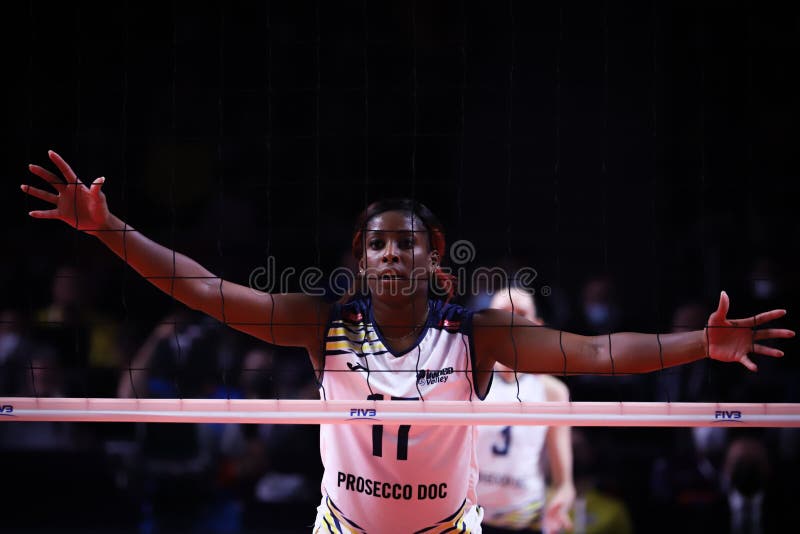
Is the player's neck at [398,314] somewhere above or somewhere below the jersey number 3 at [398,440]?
above

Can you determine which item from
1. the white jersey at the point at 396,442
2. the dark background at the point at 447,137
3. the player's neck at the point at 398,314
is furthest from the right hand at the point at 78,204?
the dark background at the point at 447,137

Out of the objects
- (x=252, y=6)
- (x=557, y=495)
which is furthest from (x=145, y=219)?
(x=557, y=495)

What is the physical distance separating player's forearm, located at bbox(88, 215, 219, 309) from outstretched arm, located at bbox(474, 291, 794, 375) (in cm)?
96

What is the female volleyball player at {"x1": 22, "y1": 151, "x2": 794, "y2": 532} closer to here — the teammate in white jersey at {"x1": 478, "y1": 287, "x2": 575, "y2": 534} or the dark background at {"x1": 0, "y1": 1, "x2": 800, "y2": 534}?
the teammate in white jersey at {"x1": 478, "y1": 287, "x2": 575, "y2": 534}

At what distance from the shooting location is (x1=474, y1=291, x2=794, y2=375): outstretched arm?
2.66m

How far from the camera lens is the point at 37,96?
552 cm

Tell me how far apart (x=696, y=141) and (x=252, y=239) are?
3.22 metres

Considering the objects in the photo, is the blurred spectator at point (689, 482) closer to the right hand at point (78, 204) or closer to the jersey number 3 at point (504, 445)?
the jersey number 3 at point (504, 445)

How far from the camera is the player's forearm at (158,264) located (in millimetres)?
2814

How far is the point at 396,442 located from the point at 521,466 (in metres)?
1.85

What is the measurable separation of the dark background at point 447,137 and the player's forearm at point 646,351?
2.91 metres

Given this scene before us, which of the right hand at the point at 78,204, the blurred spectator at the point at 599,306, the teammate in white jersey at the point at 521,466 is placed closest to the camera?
the right hand at the point at 78,204

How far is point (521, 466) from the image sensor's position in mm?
4516

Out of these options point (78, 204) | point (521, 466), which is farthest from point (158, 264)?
point (521, 466)
